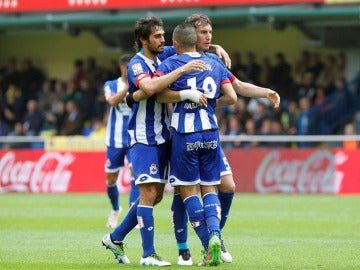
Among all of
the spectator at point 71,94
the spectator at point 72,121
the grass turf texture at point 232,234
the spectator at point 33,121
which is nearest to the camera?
the grass turf texture at point 232,234

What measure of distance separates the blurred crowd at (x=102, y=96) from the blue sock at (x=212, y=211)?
1348cm

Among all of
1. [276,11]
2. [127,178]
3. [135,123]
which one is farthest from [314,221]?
[276,11]

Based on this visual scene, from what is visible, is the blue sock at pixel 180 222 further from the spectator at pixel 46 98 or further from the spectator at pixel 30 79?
the spectator at pixel 30 79

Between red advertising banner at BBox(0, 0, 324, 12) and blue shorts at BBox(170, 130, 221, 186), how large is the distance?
15755mm

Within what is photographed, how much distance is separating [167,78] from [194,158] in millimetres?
819

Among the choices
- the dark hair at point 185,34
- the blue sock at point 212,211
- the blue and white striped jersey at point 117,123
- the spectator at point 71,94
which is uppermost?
the dark hair at point 185,34

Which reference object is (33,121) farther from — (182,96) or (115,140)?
(182,96)

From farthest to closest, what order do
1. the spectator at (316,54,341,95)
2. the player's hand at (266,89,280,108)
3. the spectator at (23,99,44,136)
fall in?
the spectator at (23,99,44,136) → the spectator at (316,54,341,95) → the player's hand at (266,89,280,108)

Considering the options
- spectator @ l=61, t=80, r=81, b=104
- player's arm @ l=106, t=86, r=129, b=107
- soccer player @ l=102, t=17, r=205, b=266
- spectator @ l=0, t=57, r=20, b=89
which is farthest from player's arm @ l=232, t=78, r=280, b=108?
spectator @ l=0, t=57, r=20, b=89

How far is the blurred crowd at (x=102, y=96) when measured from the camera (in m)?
24.8

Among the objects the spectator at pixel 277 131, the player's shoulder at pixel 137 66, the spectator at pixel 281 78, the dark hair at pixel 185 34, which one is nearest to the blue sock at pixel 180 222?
the player's shoulder at pixel 137 66

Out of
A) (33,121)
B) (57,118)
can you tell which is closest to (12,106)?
(33,121)

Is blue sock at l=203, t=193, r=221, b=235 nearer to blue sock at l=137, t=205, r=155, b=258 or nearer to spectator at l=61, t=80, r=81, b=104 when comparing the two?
blue sock at l=137, t=205, r=155, b=258

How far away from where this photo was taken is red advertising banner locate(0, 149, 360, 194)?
2202 cm
